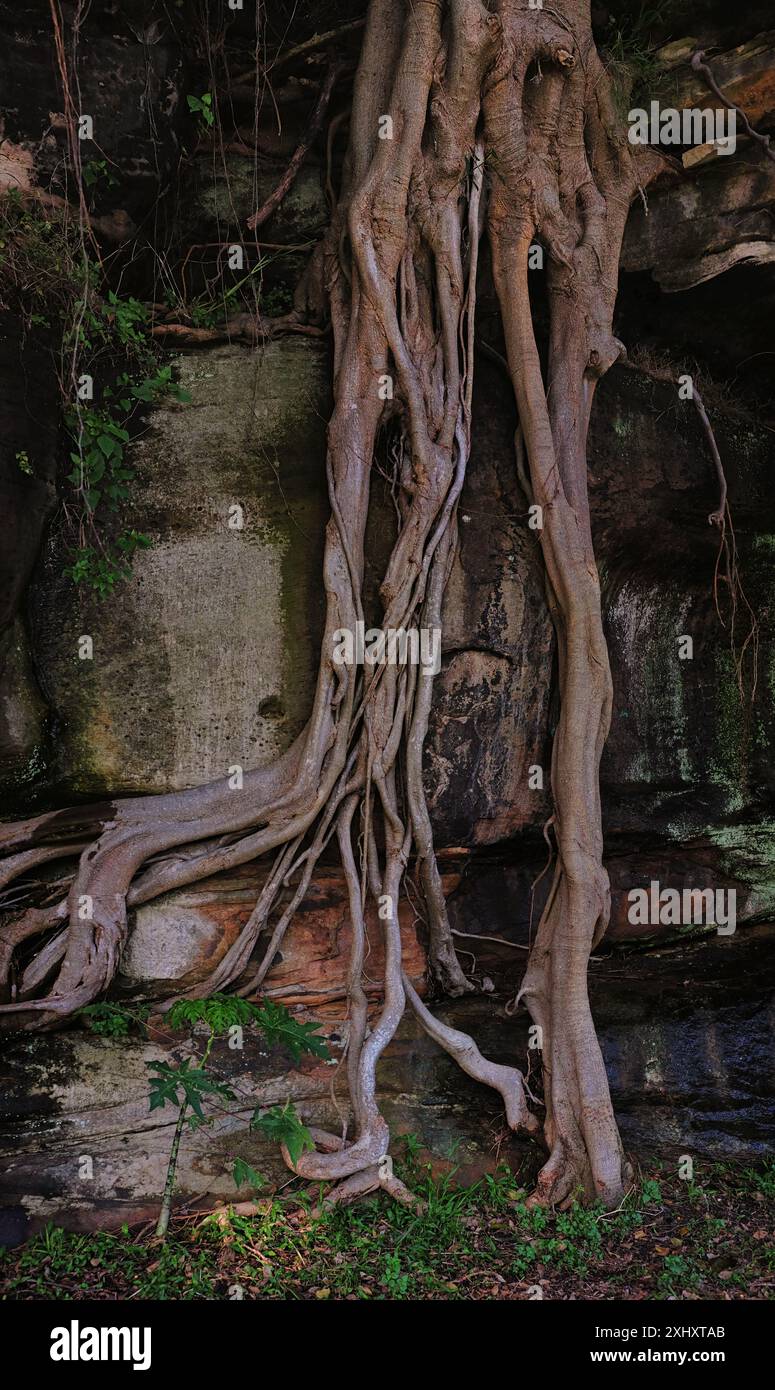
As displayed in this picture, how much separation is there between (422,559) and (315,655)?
558 millimetres

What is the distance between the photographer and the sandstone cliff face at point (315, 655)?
386 cm

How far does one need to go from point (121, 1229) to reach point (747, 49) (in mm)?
4970

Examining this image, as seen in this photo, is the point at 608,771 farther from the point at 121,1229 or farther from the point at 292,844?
the point at 121,1229

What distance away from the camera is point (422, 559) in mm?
4004

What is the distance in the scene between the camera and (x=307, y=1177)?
3498mm

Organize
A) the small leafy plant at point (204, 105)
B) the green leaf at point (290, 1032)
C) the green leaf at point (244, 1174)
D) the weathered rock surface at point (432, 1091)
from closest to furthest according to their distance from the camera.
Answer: the green leaf at point (244, 1174)
the green leaf at point (290, 1032)
the weathered rock surface at point (432, 1091)
the small leafy plant at point (204, 105)

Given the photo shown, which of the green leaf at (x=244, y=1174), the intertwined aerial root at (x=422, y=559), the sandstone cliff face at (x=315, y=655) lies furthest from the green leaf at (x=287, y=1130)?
the sandstone cliff face at (x=315, y=655)

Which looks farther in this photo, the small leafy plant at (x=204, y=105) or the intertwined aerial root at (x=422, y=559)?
the small leafy plant at (x=204, y=105)

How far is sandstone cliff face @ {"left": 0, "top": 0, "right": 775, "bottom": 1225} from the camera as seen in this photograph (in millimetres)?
3857

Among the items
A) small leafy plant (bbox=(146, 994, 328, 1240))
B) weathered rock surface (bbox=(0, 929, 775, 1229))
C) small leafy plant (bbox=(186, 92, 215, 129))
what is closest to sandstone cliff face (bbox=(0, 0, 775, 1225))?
weathered rock surface (bbox=(0, 929, 775, 1229))

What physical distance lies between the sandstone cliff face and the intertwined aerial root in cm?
18

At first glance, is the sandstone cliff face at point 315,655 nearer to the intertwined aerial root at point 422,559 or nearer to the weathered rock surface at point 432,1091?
the weathered rock surface at point 432,1091

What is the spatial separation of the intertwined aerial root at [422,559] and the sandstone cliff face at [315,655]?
180 millimetres

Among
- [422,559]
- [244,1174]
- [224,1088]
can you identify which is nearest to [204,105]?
[422,559]
